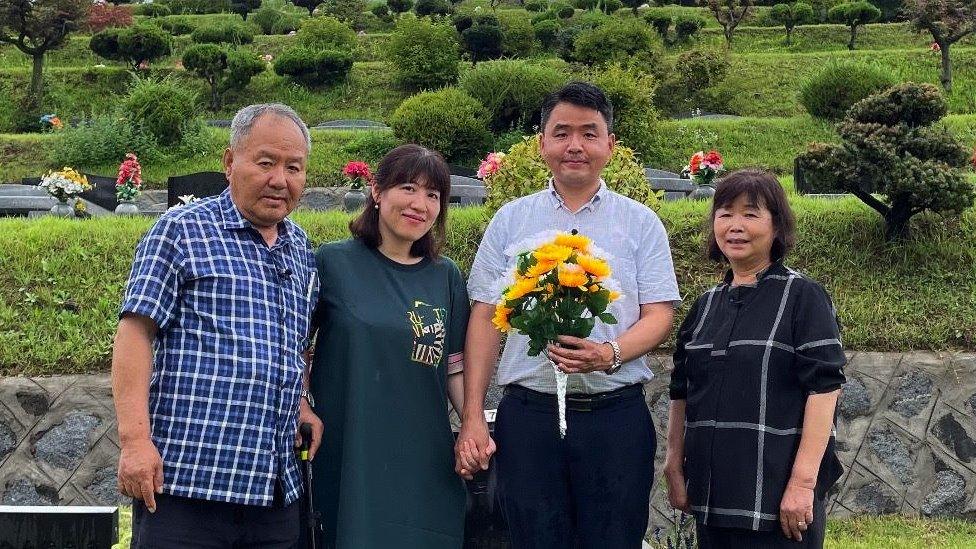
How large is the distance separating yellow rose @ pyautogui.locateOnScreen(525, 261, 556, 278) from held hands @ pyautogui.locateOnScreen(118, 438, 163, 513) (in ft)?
3.74

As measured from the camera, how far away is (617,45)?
1970 cm

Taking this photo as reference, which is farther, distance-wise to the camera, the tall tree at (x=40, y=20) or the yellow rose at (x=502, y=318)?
the tall tree at (x=40, y=20)

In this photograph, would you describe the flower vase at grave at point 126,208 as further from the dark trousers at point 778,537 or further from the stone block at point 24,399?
the dark trousers at point 778,537

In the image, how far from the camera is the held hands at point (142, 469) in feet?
9.05

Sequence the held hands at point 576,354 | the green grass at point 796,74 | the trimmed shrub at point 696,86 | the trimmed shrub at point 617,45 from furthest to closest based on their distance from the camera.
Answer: the trimmed shrub at point 617,45, the green grass at point 796,74, the trimmed shrub at point 696,86, the held hands at point 576,354

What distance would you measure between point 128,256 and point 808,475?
5.05 meters

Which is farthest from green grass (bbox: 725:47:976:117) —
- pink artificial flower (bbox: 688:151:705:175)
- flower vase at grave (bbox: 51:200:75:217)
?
flower vase at grave (bbox: 51:200:75:217)

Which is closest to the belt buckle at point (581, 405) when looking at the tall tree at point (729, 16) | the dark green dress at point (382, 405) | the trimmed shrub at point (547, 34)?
the dark green dress at point (382, 405)

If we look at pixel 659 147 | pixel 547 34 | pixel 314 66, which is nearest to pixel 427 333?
pixel 659 147

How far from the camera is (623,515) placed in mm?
3236

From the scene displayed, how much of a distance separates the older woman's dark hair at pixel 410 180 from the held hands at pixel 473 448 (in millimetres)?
562

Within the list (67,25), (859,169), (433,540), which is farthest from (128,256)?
(67,25)

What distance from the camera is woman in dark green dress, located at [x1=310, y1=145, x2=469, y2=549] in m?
3.23

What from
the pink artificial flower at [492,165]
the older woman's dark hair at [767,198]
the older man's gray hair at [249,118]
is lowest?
the pink artificial flower at [492,165]
